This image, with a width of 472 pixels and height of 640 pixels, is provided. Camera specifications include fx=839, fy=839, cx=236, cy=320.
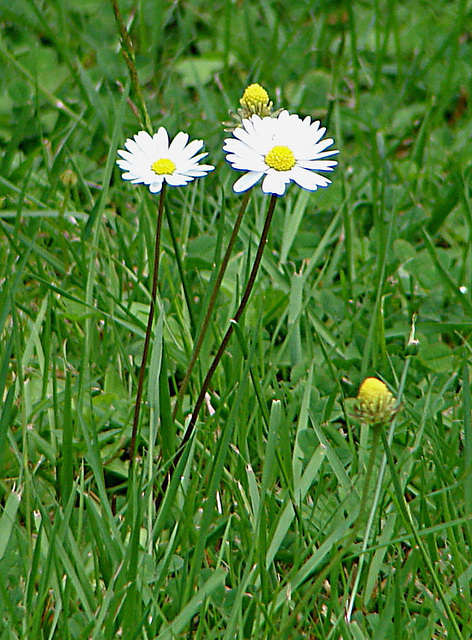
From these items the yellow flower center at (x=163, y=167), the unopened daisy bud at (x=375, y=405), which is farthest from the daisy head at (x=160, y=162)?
the unopened daisy bud at (x=375, y=405)

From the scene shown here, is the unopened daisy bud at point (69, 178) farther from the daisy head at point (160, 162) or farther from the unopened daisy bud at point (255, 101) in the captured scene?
the unopened daisy bud at point (255, 101)

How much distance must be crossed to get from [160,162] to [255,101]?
0.67 feet

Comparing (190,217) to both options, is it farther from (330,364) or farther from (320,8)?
(320,8)

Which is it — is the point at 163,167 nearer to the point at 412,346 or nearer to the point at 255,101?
the point at 255,101

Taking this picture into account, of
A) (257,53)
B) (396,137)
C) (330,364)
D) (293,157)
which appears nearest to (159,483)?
(330,364)

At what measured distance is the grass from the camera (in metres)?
1.54

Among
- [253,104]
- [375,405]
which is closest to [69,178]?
[253,104]

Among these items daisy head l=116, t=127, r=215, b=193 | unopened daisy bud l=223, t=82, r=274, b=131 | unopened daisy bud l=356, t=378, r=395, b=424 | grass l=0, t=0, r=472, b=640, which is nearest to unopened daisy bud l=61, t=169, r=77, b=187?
grass l=0, t=0, r=472, b=640

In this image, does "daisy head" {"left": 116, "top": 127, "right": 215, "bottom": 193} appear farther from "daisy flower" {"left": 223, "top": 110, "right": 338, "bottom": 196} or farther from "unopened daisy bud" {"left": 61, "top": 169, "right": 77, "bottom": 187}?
"unopened daisy bud" {"left": 61, "top": 169, "right": 77, "bottom": 187}

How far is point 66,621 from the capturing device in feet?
4.63

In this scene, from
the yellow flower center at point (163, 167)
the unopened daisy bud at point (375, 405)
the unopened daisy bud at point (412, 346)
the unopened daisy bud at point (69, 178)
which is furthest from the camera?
the unopened daisy bud at point (69, 178)

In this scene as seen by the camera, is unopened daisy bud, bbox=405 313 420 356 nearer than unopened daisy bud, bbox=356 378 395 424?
No

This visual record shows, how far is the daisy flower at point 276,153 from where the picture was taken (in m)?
1.41

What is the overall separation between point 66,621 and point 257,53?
2342 millimetres
